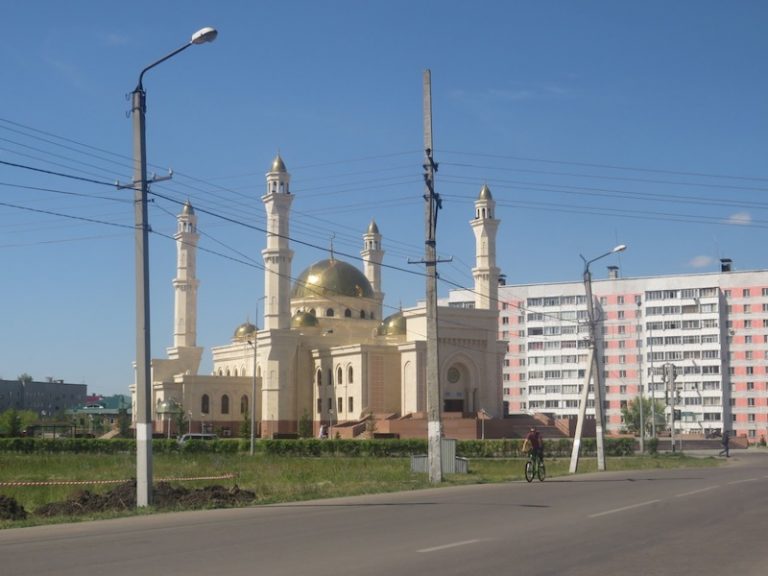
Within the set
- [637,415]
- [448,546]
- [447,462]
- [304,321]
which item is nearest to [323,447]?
[447,462]

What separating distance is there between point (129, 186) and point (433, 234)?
11.2 m

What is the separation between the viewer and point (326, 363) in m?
80.9

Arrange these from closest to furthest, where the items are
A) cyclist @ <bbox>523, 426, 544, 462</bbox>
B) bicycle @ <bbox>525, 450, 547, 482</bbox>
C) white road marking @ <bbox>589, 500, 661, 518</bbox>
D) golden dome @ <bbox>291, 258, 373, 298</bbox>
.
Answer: white road marking @ <bbox>589, 500, 661, 518</bbox> → cyclist @ <bbox>523, 426, 544, 462</bbox> → bicycle @ <bbox>525, 450, 547, 482</bbox> → golden dome @ <bbox>291, 258, 373, 298</bbox>

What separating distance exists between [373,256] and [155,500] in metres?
75.4

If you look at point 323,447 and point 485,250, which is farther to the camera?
point 485,250

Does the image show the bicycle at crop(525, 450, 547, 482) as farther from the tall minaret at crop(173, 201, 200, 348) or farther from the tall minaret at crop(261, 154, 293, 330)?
the tall minaret at crop(173, 201, 200, 348)

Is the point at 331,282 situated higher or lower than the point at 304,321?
higher

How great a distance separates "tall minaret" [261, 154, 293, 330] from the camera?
242 feet

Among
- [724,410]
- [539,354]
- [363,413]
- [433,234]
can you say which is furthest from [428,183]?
[539,354]

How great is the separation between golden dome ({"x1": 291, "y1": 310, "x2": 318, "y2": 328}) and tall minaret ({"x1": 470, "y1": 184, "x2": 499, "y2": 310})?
46.2 ft

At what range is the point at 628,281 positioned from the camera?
102812mm

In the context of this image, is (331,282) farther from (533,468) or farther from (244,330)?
(533,468)

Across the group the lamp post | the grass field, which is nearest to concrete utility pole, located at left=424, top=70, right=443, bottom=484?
the grass field

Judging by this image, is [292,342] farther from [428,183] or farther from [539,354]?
[428,183]
